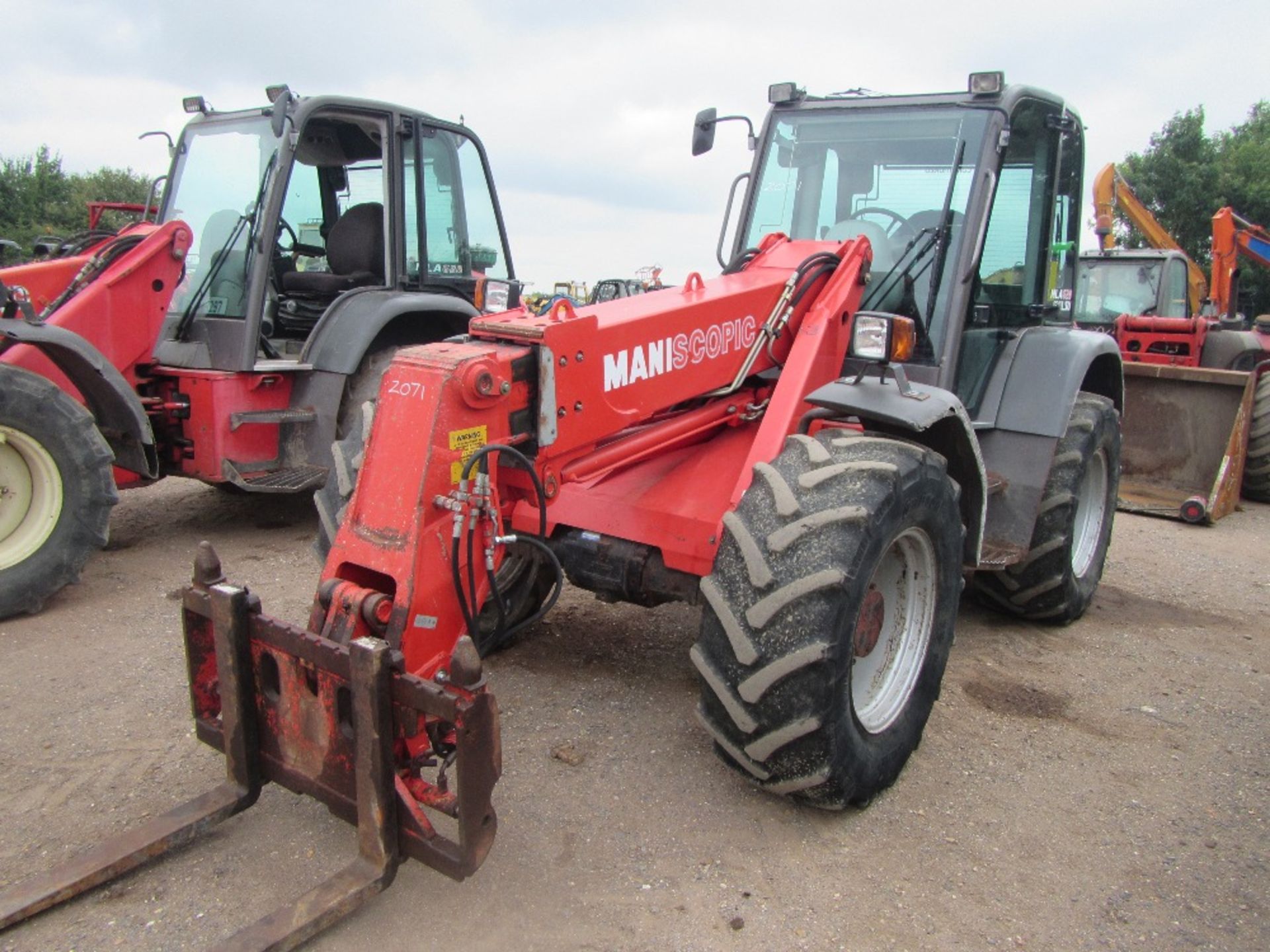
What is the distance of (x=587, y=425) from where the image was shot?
3090mm

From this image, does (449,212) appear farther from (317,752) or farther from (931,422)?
(317,752)

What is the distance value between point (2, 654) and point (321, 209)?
11.5ft

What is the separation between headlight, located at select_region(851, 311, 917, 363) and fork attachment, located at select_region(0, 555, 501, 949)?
1791mm

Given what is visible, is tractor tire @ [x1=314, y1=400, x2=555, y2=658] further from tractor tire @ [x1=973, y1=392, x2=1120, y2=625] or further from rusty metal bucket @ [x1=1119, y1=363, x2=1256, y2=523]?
rusty metal bucket @ [x1=1119, y1=363, x2=1256, y2=523]

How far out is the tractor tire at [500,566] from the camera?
3.40m

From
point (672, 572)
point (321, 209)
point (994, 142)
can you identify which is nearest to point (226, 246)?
point (321, 209)

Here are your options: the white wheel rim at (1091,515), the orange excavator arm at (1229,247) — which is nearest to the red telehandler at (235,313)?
the white wheel rim at (1091,515)

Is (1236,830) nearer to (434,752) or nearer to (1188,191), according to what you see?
(434,752)

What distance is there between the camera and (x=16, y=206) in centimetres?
2880

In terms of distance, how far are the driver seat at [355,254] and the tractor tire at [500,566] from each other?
9.07ft

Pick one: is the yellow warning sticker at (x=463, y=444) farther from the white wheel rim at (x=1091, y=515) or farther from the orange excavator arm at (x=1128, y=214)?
the orange excavator arm at (x=1128, y=214)

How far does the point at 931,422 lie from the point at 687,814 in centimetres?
150

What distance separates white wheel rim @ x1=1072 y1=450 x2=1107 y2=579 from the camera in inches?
205

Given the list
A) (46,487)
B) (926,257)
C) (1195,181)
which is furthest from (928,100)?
(1195,181)
